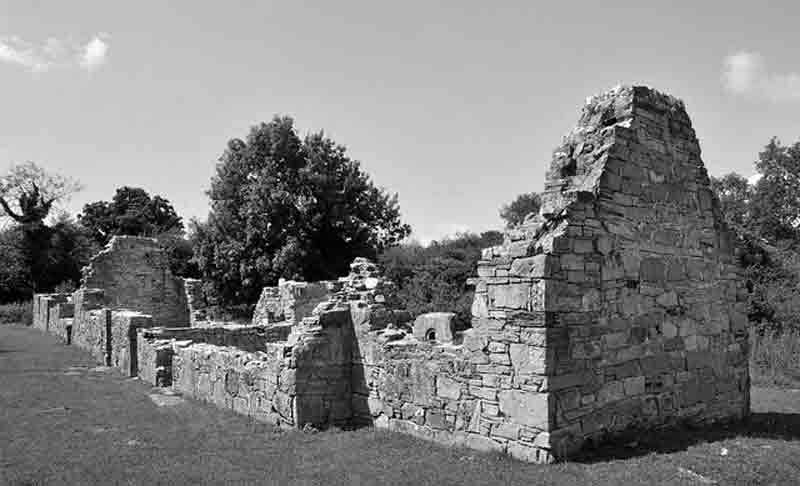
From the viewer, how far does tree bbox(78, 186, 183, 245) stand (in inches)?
2325

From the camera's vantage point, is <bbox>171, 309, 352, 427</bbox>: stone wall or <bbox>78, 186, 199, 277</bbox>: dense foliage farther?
<bbox>78, 186, 199, 277</bbox>: dense foliage

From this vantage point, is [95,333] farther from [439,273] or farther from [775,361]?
[775,361]

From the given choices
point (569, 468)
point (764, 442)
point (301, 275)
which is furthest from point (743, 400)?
point (301, 275)

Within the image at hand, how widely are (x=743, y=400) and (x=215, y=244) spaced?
86.4ft

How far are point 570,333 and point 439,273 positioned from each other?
22683 mm

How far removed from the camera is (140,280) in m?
30.3

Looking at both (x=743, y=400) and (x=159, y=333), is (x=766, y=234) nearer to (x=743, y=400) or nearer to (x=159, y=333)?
(x=743, y=400)

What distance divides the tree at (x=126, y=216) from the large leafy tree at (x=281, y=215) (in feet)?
92.9

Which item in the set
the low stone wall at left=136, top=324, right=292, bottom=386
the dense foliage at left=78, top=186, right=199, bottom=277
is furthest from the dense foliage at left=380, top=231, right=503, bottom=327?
the dense foliage at left=78, top=186, right=199, bottom=277

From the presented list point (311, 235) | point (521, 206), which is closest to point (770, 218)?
point (521, 206)

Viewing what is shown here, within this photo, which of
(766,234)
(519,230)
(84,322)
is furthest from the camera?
(766,234)

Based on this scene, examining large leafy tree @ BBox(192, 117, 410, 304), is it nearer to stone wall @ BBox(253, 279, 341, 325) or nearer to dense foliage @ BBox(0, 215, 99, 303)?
stone wall @ BBox(253, 279, 341, 325)

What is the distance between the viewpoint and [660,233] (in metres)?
9.07

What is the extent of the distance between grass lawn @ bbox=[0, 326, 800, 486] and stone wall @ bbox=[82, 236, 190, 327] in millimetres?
18345
